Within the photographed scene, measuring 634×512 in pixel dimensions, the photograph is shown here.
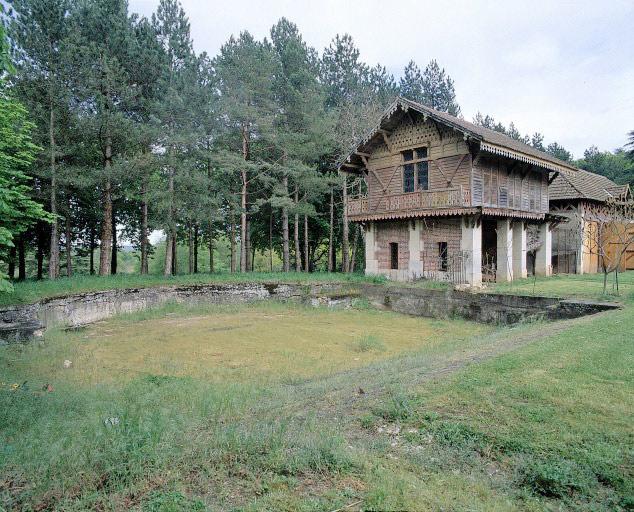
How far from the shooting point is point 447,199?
19.6 meters

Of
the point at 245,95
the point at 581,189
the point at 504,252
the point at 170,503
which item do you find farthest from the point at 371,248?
the point at 170,503

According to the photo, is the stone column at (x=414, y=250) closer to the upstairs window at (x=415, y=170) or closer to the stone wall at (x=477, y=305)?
the upstairs window at (x=415, y=170)

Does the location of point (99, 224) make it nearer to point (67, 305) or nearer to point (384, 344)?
point (67, 305)

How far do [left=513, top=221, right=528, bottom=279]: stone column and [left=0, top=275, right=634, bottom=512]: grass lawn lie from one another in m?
14.6

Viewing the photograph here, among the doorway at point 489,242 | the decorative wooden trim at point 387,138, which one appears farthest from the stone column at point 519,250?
the decorative wooden trim at point 387,138

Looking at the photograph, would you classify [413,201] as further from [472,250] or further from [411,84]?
[411,84]

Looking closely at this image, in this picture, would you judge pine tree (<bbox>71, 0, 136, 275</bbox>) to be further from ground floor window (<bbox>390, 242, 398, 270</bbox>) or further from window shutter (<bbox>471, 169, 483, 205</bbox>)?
window shutter (<bbox>471, 169, 483, 205</bbox>)

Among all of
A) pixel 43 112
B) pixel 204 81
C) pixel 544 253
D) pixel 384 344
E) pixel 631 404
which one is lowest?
pixel 384 344

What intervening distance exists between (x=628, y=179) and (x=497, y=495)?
5059cm

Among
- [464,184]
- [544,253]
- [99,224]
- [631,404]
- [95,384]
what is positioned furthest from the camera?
[99,224]

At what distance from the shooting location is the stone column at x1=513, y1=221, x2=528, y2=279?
2288 centimetres

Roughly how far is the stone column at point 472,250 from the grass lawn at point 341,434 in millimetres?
10575

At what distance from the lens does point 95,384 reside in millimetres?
8117

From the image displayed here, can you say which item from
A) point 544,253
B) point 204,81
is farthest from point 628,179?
point 204,81
